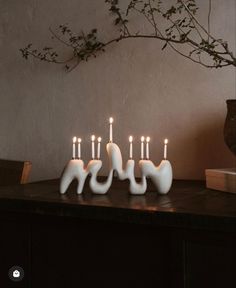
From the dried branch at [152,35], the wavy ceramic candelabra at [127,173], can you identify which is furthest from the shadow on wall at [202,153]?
the wavy ceramic candelabra at [127,173]

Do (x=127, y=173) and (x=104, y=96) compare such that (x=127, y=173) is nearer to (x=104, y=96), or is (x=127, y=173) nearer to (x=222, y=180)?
(x=222, y=180)

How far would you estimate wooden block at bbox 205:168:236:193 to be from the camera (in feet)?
4.04

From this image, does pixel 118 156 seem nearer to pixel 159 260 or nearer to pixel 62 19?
pixel 159 260

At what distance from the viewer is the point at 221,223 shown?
0.90 metres

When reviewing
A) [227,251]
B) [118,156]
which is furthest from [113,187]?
[227,251]

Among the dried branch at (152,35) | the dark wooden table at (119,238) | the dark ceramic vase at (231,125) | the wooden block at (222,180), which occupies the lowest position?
the dark wooden table at (119,238)

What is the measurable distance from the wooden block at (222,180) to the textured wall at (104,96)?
264 millimetres

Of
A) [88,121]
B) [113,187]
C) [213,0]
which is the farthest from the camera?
[88,121]

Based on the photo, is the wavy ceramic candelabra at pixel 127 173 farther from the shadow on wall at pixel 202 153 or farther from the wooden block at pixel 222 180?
the shadow on wall at pixel 202 153

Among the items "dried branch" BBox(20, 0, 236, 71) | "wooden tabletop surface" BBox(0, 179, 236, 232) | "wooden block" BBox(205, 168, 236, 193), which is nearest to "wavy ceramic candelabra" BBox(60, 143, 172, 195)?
"wooden tabletop surface" BBox(0, 179, 236, 232)

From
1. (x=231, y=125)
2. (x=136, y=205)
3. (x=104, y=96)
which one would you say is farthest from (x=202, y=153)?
(x=136, y=205)

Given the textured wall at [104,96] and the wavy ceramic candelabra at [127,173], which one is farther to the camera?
the textured wall at [104,96]

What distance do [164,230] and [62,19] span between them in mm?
1143

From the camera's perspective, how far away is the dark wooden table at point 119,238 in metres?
0.94
